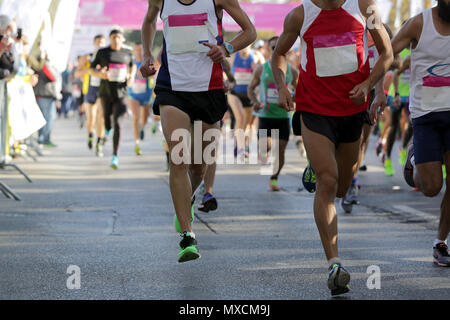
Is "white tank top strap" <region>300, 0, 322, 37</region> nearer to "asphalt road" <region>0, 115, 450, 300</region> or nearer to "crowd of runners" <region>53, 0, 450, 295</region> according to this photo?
"crowd of runners" <region>53, 0, 450, 295</region>

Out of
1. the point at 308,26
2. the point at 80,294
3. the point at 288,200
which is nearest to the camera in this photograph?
→ the point at 80,294

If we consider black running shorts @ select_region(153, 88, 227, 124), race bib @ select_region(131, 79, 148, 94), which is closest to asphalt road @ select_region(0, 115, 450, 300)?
black running shorts @ select_region(153, 88, 227, 124)

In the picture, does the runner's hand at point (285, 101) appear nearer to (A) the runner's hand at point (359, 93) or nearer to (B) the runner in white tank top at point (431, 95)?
(A) the runner's hand at point (359, 93)

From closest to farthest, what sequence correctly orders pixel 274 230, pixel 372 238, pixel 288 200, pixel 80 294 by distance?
pixel 80 294 < pixel 372 238 < pixel 274 230 < pixel 288 200

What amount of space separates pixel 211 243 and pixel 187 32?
1881 mm

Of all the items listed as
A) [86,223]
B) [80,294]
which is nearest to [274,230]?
[86,223]

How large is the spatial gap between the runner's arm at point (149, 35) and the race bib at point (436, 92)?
187 centimetres

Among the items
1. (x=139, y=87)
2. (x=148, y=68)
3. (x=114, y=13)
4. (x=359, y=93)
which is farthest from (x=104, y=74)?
(x=114, y=13)

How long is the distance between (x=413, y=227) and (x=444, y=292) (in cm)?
304

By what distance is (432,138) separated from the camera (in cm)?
648

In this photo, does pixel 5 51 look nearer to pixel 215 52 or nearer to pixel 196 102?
pixel 196 102
